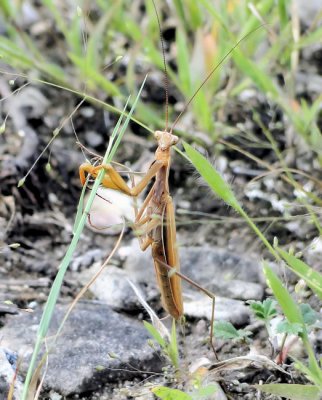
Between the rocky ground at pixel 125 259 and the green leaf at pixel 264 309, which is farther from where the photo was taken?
the rocky ground at pixel 125 259

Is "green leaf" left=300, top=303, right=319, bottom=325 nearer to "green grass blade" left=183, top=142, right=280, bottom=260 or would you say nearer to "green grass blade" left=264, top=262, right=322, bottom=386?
"green grass blade" left=264, top=262, right=322, bottom=386

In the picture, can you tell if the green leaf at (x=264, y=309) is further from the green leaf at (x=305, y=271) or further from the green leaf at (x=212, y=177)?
the green leaf at (x=212, y=177)

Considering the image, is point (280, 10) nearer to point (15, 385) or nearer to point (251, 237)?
point (251, 237)

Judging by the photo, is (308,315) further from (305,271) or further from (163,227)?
(163,227)

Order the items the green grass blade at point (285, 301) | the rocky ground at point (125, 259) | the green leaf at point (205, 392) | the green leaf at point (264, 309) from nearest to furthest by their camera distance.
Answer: the green leaf at point (205, 392)
the green grass blade at point (285, 301)
the green leaf at point (264, 309)
the rocky ground at point (125, 259)

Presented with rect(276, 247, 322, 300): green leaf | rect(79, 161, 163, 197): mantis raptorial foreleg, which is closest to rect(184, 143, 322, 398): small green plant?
rect(276, 247, 322, 300): green leaf

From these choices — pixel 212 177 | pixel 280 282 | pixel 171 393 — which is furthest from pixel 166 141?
pixel 171 393

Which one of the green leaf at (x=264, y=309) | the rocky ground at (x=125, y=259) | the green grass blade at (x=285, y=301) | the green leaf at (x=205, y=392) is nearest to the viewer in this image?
the green leaf at (x=205, y=392)

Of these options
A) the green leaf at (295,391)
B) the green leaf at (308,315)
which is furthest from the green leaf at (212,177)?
the green leaf at (295,391)
